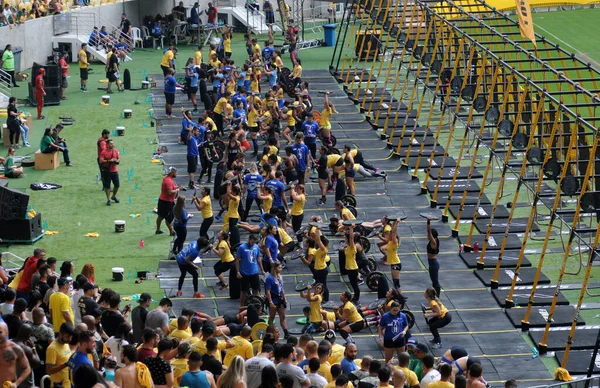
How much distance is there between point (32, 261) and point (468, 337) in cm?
874

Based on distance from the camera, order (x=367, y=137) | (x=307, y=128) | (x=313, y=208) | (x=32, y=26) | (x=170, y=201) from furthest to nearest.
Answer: (x=32, y=26) < (x=367, y=137) < (x=307, y=128) < (x=313, y=208) < (x=170, y=201)

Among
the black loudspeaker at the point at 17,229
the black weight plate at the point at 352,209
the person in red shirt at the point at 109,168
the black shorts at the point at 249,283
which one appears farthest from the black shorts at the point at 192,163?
the black shorts at the point at 249,283

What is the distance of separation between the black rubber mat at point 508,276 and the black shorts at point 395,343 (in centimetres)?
527

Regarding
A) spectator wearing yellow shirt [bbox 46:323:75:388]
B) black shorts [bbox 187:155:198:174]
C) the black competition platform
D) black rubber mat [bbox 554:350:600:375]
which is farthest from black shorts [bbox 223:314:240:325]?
black shorts [bbox 187:155:198:174]

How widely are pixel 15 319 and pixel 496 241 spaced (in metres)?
13.9

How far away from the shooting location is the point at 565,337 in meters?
25.0

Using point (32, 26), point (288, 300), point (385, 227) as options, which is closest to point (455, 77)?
point (385, 227)

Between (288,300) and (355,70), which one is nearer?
(288,300)

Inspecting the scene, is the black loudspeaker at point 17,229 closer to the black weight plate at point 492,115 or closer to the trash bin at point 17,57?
the black weight plate at point 492,115

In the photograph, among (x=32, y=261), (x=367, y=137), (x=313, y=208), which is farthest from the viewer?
(x=367, y=137)

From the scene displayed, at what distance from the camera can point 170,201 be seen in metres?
29.8

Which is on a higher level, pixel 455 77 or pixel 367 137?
pixel 455 77

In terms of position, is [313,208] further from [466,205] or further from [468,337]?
[468,337]

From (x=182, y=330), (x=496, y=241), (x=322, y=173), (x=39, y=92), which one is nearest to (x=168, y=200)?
(x=322, y=173)
